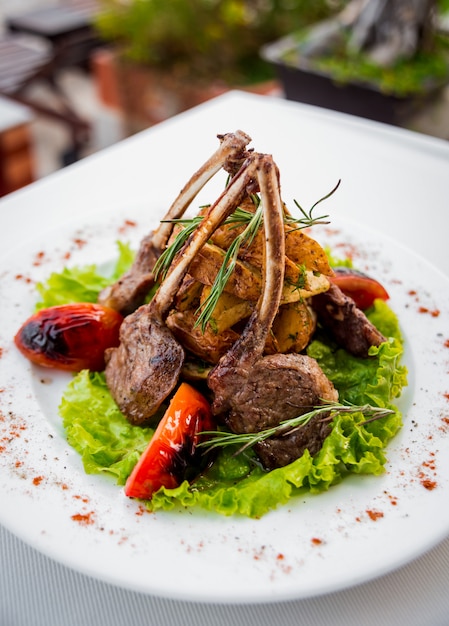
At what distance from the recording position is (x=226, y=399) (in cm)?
183

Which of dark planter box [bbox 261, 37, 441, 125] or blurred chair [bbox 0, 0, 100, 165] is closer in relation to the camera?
dark planter box [bbox 261, 37, 441, 125]

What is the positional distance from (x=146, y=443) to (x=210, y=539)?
1.40 feet

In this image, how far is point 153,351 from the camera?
75.9 inches

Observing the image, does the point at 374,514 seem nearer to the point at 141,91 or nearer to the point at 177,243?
the point at 177,243

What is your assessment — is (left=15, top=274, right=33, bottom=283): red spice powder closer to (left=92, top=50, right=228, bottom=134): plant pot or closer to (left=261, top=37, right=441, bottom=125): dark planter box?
(left=261, top=37, right=441, bottom=125): dark planter box

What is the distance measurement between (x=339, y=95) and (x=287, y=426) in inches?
143

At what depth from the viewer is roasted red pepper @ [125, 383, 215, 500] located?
166 cm

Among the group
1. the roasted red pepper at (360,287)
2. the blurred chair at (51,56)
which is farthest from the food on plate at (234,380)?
the blurred chair at (51,56)

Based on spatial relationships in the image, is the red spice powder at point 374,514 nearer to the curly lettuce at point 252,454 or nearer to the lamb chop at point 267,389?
the curly lettuce at point 252,454

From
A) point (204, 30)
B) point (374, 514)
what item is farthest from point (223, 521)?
point (204, 30)

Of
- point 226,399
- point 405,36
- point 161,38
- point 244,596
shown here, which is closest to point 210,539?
point 244,596

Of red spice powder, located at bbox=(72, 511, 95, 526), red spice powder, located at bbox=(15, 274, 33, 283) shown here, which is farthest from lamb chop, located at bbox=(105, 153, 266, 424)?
red spice powder, located at bbox=(15, 274, 33, 283)

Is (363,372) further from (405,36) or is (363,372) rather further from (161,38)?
(161,38)

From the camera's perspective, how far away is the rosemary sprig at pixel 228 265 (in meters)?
1.77
